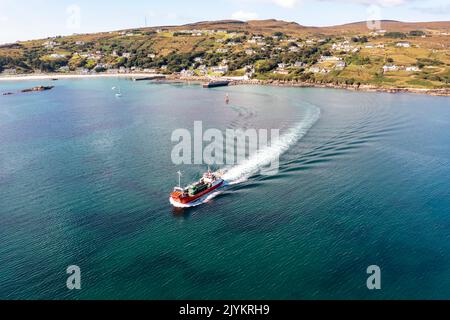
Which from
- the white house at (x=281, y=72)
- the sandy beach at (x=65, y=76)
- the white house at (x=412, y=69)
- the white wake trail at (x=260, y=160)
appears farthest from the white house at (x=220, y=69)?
the white wake trail at (x=260, y=160)

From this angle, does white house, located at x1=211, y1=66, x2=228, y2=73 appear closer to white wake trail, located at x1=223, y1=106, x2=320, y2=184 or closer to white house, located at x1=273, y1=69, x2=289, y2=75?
white house, located at x1=273, y1=69, x2=289, y2=75

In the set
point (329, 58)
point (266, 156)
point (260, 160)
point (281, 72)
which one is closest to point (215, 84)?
point (281, 72)

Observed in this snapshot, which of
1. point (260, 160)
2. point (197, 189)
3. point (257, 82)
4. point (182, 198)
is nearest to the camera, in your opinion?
point (182, 198)


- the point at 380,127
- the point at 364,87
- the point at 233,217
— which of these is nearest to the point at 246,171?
the point at 233,217

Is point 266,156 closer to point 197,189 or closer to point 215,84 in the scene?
point 197,189

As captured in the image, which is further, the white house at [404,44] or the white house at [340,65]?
the white house at [404,44]

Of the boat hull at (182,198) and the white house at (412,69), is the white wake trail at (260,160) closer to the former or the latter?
the boat hull at (182,198)

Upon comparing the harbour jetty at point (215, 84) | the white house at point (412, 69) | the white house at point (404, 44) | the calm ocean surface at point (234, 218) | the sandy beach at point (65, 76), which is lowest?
the calm ocean surface at point (234, 218)

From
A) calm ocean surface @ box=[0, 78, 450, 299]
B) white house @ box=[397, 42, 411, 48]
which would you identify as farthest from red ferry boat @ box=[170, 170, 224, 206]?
white house @ box=[397, 42, 411, 48]

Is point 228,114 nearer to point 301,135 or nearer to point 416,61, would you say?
point 301,135
